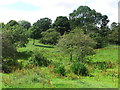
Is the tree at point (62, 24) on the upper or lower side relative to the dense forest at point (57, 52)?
upper

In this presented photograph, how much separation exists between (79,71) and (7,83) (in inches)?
240

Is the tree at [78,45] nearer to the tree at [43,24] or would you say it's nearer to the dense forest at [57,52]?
the dense forest at [57,52]

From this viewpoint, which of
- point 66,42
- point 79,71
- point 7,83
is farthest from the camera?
point 66,42

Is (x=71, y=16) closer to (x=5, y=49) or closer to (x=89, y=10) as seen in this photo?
(x=89, y=10)

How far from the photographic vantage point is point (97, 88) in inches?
336

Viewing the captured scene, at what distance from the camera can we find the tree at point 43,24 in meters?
59.3

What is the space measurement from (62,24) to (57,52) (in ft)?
91.0

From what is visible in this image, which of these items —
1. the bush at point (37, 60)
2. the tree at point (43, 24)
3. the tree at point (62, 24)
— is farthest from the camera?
the tree at point (43, 24)

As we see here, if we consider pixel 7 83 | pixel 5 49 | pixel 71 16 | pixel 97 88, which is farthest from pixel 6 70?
pixel 71 16

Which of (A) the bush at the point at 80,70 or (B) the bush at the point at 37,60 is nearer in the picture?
(A) the bush at the point at 80,70

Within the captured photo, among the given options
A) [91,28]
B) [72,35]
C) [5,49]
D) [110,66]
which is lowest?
[110,66]

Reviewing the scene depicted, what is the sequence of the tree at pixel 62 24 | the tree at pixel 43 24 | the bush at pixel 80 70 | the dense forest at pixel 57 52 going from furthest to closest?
the tree at pixel 43 24 < the tree at pixel 62 24 < the bush at pixel 80 70 < the dense forest at pixel 57 52

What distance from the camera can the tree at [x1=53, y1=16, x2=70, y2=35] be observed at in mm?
56938

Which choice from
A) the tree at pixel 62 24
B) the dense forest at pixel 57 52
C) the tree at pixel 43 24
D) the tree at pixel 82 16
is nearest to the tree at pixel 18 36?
the dense forest at pixel 57 52
